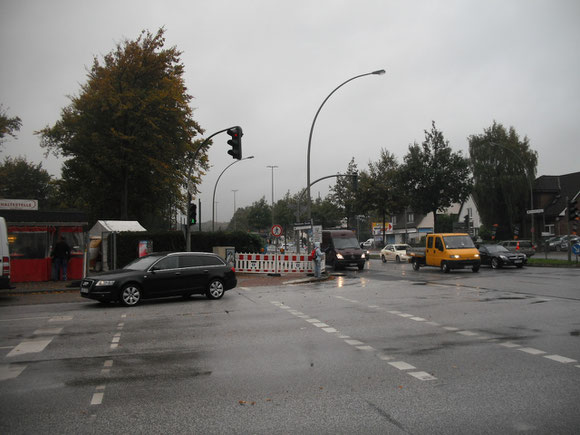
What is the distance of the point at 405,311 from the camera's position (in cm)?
1159

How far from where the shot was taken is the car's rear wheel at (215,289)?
49.5ft

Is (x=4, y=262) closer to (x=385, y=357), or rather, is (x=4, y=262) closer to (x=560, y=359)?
(x=385, y=357)

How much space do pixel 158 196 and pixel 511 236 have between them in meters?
38.8

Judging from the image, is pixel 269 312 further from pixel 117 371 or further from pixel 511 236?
Answer: pixel 511 236

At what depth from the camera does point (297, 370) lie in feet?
20.8

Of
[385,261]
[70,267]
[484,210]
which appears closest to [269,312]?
[70,267]

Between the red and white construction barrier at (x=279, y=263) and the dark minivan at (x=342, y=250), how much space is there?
4.64 meters

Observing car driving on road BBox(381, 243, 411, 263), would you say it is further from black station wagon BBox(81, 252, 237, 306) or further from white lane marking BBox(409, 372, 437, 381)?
white lane marking BBox(409, 372, 437, 381)

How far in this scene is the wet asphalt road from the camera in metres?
4.57

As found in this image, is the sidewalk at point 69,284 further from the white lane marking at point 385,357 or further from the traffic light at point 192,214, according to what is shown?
the white lane marking at point 385,357

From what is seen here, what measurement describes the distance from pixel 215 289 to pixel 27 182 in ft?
189

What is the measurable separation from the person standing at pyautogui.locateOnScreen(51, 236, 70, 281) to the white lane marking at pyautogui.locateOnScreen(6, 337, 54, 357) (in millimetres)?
12527

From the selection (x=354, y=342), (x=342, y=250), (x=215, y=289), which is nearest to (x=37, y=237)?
(x=215, y=289)

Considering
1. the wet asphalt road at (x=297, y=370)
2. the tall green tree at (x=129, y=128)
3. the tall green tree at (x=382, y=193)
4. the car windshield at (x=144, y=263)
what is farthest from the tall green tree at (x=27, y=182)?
the wet asphalt road at (x=297, y=370)
